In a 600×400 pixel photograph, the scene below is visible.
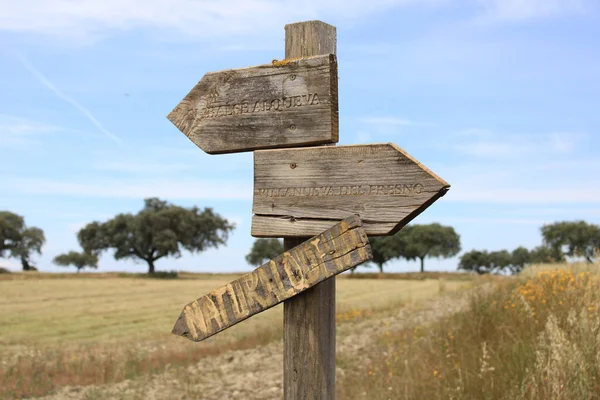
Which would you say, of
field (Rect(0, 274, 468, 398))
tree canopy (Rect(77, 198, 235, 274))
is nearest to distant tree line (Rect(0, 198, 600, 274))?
tree canopy (Rect(77, 198, 235, 274))

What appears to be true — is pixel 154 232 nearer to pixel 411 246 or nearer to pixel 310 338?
pixel 411 246

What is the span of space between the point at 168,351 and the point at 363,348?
4045 millimetres

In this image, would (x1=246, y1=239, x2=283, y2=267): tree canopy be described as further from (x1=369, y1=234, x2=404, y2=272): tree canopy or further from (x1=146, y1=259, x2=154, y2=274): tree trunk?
(x1=146, y1=259, x2=154, y2=274): tree trunk

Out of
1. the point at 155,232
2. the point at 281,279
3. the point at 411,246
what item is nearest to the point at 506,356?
the point at 281,279

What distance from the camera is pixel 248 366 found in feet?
33.0

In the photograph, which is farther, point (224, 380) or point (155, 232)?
point (155, 232)

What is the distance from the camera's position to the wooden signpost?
2.88 metres

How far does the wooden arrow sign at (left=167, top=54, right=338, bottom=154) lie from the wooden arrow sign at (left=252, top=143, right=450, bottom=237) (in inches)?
5.2

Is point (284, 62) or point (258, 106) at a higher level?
point (284, 62)

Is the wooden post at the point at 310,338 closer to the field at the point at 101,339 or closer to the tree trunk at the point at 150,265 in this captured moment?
the field at the point at 101,339

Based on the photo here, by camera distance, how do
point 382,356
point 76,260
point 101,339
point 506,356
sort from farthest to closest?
point 76,260
point 101,339
point 382,356
point 506,356

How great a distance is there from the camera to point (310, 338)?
3168 mm

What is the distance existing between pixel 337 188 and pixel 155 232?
2207 inches

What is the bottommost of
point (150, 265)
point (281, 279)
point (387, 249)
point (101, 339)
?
point (101, 339)
